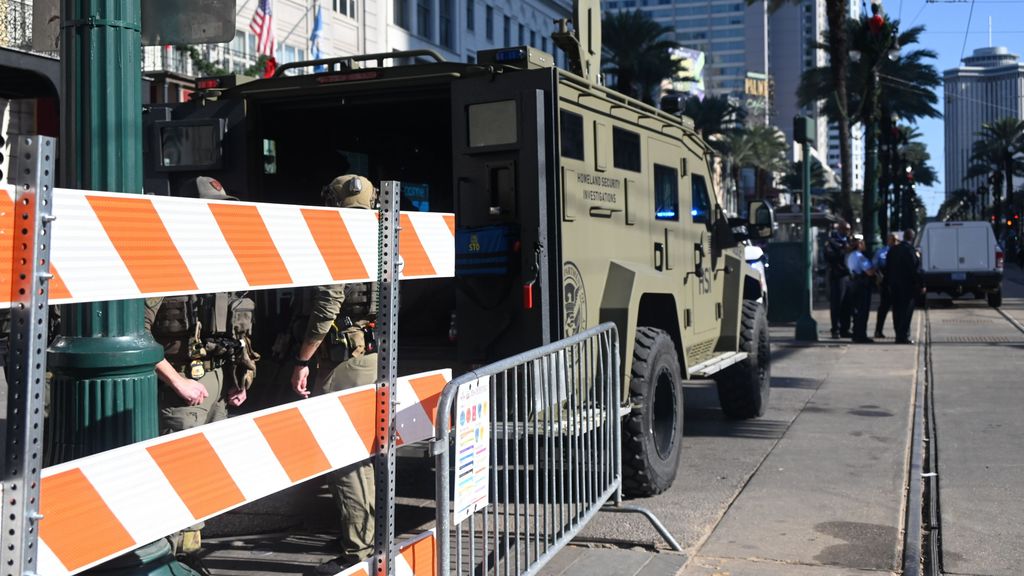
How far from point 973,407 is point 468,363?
6.16 meters

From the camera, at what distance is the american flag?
78.3 ft

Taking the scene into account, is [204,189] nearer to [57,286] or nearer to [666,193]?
[57,286]

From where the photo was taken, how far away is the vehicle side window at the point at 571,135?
602 centimetres

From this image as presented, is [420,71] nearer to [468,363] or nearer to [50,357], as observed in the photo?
[468,363]

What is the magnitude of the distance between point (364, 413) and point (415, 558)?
0.52 metres

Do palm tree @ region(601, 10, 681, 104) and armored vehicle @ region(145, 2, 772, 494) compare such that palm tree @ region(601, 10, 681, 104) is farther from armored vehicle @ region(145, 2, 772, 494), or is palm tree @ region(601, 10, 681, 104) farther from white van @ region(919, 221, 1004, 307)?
armored vehicle @ region(145, 2, 772, 494)

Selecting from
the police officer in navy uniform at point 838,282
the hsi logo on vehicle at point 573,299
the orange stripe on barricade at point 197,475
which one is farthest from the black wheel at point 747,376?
the police officer in navy uniform at point 838,282

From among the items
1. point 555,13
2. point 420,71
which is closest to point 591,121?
point 420,71

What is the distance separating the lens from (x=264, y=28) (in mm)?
23984

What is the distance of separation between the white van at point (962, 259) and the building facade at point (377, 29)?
16.6 m

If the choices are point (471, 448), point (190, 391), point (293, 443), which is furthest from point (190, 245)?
point (190, 391)

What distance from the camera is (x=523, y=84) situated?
Answer: 591 centimetres

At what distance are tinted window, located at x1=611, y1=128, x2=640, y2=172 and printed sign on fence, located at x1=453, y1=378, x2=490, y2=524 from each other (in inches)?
130

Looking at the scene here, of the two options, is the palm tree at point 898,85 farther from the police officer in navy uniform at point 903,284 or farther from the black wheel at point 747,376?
the black wheel at point 747,376
